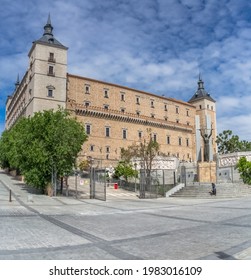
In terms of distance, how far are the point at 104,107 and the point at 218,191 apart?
129 feet

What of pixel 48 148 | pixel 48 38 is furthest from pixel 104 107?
pixel 48 148

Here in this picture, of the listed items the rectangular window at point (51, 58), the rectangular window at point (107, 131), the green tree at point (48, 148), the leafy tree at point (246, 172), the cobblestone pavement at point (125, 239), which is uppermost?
the rectangular window at point (51, 58)

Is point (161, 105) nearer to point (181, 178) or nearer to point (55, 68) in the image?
point (55, 68)

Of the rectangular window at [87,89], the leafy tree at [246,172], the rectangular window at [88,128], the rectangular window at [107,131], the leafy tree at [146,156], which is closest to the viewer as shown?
the leafy tree at [246,172]

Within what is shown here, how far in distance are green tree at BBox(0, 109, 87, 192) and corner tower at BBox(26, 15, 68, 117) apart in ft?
90.3

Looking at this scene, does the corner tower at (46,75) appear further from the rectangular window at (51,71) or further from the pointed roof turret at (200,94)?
the pointed roof turret at (200,94)

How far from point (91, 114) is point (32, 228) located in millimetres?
50800

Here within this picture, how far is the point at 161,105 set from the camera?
75.5 m

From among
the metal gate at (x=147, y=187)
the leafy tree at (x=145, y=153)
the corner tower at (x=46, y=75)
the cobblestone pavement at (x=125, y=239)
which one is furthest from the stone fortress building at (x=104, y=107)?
the cobblestone pavement at (x=125, y=239)

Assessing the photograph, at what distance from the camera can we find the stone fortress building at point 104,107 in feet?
175

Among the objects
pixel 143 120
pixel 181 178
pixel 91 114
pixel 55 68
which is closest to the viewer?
pixel 181 178

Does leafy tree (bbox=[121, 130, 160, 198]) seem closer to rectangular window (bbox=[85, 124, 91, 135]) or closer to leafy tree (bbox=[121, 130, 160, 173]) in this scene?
leafy tree (bbox=[121, 130, 160, 173])

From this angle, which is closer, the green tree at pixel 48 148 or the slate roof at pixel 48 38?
the green tree at pixel 48 148

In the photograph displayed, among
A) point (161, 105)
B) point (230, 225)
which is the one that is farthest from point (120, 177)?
point (161, 105)
